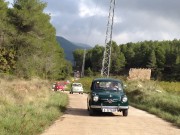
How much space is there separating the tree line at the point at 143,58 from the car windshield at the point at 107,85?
9806 centimetres

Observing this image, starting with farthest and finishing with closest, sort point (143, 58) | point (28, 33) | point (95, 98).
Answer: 1. point (143, 58)
2. point (28, 33)
3. point (95, 98)

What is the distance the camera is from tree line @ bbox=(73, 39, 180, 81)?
5271 inches

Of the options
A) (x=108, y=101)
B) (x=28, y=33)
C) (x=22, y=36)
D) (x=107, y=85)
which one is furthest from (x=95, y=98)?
(x=28, y=33)

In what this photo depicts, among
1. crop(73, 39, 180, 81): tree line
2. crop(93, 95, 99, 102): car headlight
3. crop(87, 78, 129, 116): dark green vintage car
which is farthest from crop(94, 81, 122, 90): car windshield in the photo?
crop(73, 39, 180, 81): tree line

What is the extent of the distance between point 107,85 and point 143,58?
126m

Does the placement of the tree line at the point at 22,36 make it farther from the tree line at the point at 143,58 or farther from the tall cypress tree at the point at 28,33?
the tree line at the point at 143,58

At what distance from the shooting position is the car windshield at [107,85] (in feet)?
71.5

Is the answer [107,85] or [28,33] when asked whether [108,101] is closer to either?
[107,85]

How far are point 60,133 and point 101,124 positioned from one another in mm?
3232

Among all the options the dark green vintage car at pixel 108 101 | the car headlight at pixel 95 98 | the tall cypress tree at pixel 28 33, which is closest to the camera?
the dark green vintage car at pixel 108 101

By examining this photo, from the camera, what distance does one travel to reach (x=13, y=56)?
162 ft

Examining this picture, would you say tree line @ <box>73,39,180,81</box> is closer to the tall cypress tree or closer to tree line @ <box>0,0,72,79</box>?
the tall cypress tree

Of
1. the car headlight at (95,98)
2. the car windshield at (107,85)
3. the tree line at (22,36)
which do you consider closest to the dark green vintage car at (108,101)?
the car headlight at (95,98)

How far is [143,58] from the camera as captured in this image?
14675 centimetres
